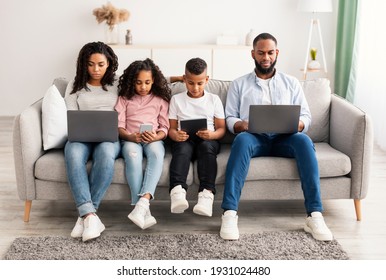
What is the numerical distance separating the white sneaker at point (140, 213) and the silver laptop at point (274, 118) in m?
0.68

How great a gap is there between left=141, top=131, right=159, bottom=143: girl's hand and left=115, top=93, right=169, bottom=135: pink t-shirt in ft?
0.33

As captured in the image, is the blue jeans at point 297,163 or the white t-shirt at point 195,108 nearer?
the blue jeans at point 297,163

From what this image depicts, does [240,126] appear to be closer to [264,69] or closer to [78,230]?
[264,69]

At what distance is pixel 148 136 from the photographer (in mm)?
3008

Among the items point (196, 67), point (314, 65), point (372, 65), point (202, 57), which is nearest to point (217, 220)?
point (196, 67)

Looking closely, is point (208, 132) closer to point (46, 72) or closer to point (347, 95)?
point (347, 95)

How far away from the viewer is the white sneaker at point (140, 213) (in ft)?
8.96

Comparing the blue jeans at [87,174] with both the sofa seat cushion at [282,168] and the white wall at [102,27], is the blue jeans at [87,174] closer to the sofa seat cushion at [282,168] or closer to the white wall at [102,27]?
the sofa seat cushion at [282,168]

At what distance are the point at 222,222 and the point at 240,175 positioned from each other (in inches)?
9.9

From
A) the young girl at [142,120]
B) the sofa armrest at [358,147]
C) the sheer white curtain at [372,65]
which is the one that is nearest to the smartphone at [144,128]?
the young girl at [142,120]

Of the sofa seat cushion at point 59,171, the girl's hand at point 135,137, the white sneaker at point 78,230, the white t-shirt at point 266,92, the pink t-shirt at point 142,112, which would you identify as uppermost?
the white t-shirt at point 266,92

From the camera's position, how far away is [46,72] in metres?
5.88

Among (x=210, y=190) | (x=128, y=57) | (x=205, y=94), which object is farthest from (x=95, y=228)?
(x=128, y=57)

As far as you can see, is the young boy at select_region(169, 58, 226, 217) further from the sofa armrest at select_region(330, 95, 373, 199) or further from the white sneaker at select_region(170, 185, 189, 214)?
the sofa armrest at select_region(330, 95, 373, 199)
